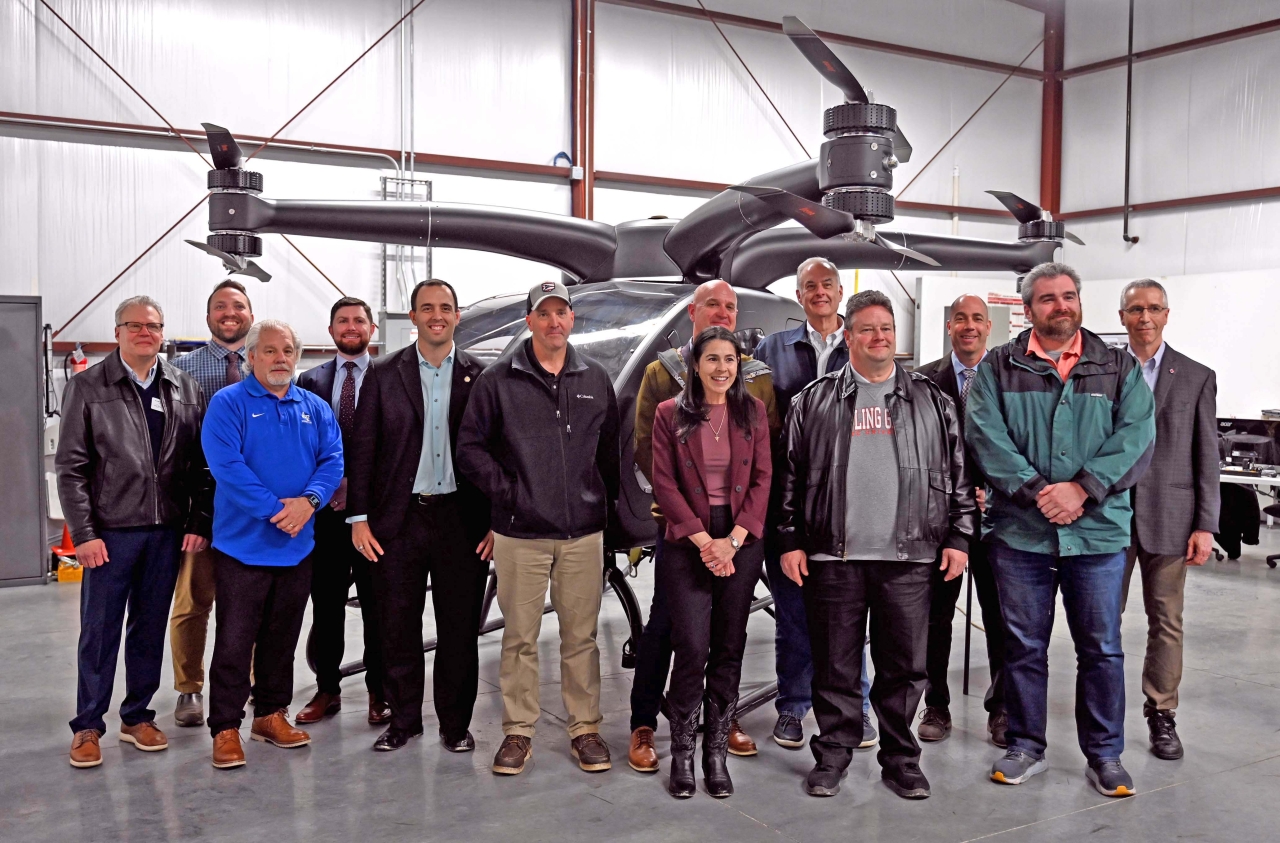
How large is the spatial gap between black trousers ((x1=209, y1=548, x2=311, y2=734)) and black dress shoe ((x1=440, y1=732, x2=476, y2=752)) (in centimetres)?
69

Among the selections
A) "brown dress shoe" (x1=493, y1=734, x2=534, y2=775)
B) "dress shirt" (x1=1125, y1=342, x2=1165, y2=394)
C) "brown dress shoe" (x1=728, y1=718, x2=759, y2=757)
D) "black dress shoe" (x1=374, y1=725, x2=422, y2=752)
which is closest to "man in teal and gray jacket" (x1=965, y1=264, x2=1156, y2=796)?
"dress shirt" (x1=1125, y1=342, x2=1165, y2=394)

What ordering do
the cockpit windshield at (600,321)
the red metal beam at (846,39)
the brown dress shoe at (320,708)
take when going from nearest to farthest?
1. the brown dress shoe at (320,708)
2. the cockpit windshield at (600,321)
3. the red metal beam at (846,39)

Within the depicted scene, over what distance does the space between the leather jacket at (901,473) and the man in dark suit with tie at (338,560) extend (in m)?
1.83

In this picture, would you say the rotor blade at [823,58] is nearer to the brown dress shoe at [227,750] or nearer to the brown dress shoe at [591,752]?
the brown dress shoe at [591,752]

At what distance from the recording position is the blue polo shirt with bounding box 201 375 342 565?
3834mm

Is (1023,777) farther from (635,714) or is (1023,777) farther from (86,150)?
(86,150)

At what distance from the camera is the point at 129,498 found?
3.90 m

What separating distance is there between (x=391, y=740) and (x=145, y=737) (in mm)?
964

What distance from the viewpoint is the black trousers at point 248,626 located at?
3922 mm

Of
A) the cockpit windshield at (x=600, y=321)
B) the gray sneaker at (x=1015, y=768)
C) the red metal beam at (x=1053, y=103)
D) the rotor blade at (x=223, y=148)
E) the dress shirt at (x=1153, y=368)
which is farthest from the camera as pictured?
the red metal beam at (x=1053, y=103)

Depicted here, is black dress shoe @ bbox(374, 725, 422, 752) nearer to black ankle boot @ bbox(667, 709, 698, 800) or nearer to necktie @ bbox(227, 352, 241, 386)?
black ankle boot @ bbox(667, 709, 698, 800)

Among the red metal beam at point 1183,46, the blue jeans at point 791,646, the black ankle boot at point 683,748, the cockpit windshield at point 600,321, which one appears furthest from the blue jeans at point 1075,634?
the red metal beam at point 1183,46

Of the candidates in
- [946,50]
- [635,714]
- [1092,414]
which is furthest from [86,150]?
[946,50]

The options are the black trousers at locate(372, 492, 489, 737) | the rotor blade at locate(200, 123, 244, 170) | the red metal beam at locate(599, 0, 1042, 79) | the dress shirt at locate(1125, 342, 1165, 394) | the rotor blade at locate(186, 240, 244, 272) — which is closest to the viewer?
the black trousers at locate(372, 492, 489, 737)
